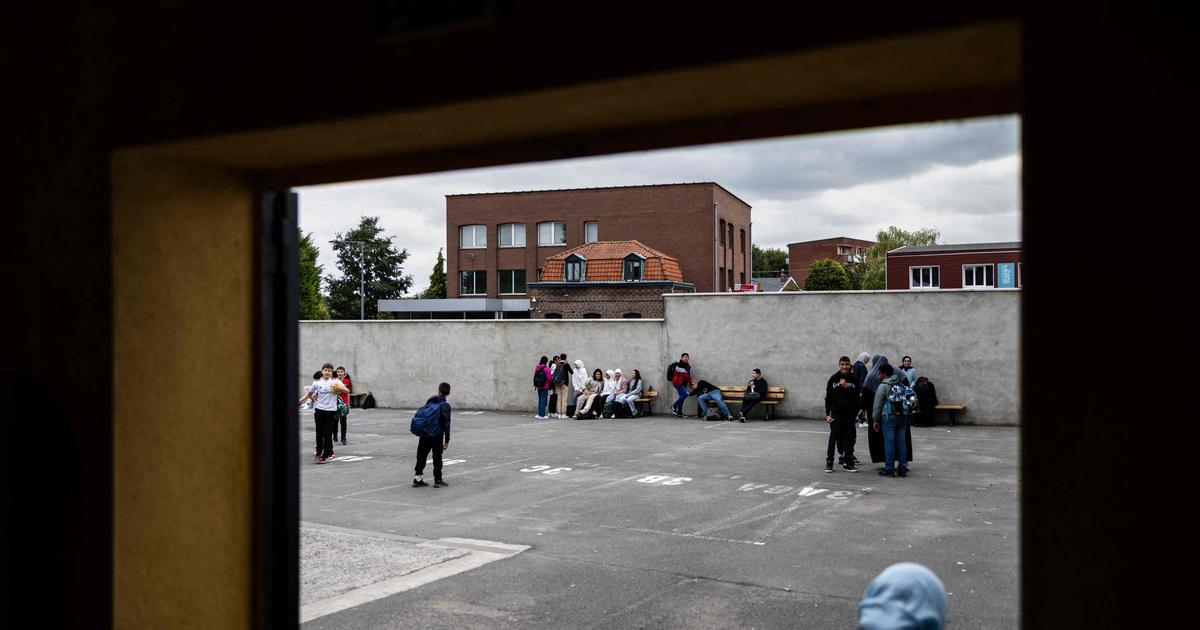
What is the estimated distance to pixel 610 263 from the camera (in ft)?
160

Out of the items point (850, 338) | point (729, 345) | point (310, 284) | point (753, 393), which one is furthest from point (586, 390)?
point (310, 284)

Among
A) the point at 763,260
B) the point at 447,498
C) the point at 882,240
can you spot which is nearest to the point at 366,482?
the point at 447,498

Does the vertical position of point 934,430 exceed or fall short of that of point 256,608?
it falls short

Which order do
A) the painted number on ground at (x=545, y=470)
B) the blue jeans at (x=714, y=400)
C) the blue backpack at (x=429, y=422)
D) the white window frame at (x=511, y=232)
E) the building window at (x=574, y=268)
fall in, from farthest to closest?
1. the white window frame at (x=511, y=232)
2. the building window at (x=574, y=268)
3. the blue jeans at (x=714, y=400)
4. the painted number on ground at (x=545, y=470)
5. the blue backpack at (x=429, y=422)

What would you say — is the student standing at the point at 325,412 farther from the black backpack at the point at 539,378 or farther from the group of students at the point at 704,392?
the group of students at the point at 704,392

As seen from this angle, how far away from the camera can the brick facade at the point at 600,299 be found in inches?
1895

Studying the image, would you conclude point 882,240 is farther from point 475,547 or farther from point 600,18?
point 600,18

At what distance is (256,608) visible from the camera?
3.34 metres

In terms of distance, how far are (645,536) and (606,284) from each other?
38220 millimetres

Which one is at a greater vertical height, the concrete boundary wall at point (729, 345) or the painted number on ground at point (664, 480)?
the concrete boundary wall at point (729, 345)

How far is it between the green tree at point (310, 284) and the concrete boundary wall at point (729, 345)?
37.4m

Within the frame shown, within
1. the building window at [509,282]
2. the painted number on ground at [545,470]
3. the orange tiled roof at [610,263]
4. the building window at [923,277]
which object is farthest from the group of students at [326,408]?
the building window at [923,277]

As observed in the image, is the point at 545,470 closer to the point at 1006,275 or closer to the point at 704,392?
the point at 704,392
